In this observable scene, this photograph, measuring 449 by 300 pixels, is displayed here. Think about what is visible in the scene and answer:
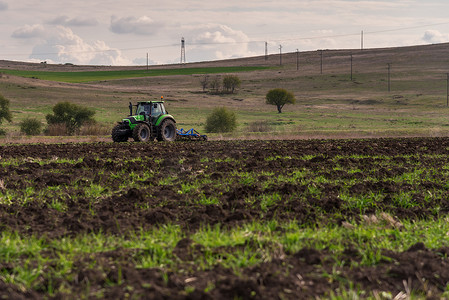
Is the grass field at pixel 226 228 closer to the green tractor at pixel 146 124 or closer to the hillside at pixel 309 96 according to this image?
the green tractor at pixel 146 124

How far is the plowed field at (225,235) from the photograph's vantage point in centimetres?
489

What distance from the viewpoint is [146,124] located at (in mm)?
25984

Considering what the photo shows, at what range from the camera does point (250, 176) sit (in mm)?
11914

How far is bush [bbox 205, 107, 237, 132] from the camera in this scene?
48156 millimetres

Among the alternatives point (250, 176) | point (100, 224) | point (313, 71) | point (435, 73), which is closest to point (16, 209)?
A: point (100, 224)

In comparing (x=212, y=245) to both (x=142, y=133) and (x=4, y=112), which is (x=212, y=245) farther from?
(x=4, y=112)

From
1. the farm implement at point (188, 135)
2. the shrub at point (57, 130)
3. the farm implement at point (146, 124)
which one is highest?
the farm implement at point (146, 124)

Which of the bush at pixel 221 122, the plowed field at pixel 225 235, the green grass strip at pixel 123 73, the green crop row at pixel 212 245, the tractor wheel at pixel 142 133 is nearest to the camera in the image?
the plowed field at pixel 225 235

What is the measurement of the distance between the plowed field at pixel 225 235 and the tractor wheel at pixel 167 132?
1430 cm

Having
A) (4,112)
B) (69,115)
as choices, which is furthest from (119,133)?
(4,112)

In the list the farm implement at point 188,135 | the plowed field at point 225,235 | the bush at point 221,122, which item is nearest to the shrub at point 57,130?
the bush at point 221,122

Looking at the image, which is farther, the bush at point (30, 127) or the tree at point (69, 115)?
the tree at point (69, 115)

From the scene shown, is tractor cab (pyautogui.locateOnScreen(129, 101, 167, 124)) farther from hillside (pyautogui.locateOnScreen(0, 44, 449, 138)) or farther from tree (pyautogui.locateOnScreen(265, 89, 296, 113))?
tree (pyautogui.locateOnScreen(265, 89, 296, 113))

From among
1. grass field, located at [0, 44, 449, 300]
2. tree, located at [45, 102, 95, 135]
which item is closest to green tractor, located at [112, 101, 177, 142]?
grass field, located at [0, 44, 449, 300]
